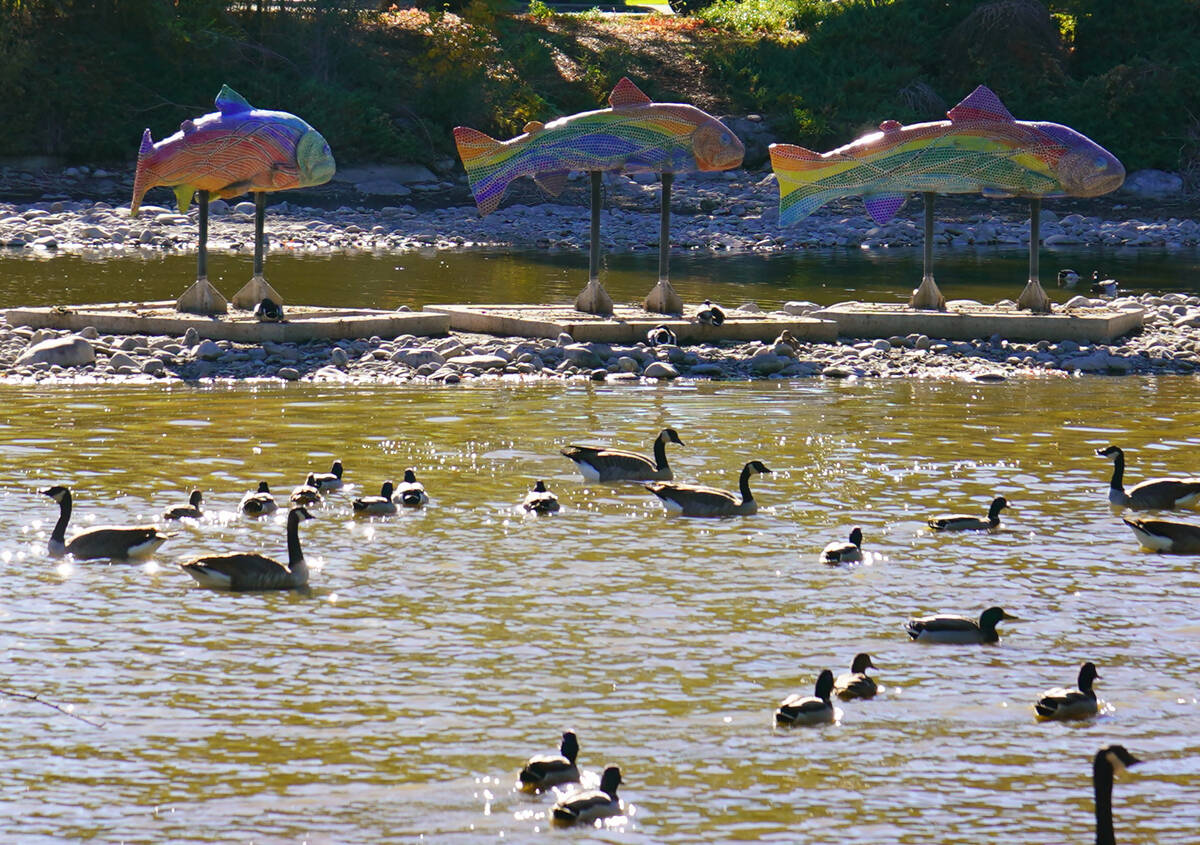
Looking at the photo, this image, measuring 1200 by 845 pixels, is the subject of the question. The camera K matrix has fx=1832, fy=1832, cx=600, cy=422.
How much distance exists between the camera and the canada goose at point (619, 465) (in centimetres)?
1706

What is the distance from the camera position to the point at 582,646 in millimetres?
12172

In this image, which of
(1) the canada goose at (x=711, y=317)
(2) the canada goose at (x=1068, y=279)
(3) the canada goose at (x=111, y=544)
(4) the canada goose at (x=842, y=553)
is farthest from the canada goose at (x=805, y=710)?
(2) the canada goose at (x=1068, y=279)

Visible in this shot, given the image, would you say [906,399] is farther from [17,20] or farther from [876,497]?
[17,20]

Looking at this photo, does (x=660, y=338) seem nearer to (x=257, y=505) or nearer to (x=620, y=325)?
(x=620, y=325)

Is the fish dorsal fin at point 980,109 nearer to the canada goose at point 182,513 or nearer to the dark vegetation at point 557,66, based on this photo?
the canada goose at point 182,513

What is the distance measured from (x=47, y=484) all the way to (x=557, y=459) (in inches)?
193

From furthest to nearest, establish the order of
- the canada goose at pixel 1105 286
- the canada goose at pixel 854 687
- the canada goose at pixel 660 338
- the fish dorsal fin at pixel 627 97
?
the canada goose at pixel 1105 286 → the fish dorsal fin at pixel 627 97 → the canada goose at pixel 660 338 → the canada goose at pixel 854 687

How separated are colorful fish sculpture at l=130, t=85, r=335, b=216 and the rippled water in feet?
19.5

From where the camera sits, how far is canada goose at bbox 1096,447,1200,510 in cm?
1620

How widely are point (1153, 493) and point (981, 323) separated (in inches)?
441

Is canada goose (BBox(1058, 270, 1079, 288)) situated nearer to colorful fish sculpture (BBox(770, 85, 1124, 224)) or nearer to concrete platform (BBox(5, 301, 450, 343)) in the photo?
colorful fish sculpture (BBox(770, 85, 1124, 224))

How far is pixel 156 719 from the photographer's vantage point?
1065 cm

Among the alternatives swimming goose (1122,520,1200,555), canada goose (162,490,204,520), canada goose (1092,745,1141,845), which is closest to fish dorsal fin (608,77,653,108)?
canada goose (162,490,204,520)

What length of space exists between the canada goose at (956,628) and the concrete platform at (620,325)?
45.0 ft
